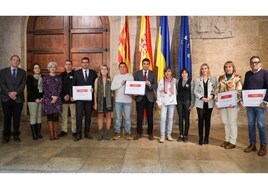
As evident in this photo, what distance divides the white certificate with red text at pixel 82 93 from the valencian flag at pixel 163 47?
2.07 m

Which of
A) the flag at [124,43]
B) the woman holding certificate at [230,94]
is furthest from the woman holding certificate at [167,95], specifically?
the flag at [124,43]

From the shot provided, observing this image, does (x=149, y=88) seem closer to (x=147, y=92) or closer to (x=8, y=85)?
(x=147, y=92)

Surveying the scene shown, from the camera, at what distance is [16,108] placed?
483 cm

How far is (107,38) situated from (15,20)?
2.68 meters

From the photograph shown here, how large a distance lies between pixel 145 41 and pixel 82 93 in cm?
242

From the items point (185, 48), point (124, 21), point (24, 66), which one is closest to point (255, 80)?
point (185, 48)

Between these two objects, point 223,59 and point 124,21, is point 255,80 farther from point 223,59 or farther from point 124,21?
point 124,21

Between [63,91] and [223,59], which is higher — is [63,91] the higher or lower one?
the lower one

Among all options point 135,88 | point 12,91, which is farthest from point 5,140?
point 135,88

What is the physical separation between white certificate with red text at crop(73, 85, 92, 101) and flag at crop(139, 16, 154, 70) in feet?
6.40

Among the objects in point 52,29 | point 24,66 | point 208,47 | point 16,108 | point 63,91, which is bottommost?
point 16,108

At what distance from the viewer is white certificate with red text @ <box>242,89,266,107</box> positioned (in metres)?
4.02

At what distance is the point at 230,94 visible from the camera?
4.28 metres

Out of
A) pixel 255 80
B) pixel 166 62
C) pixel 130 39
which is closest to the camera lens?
pixel 255 80
